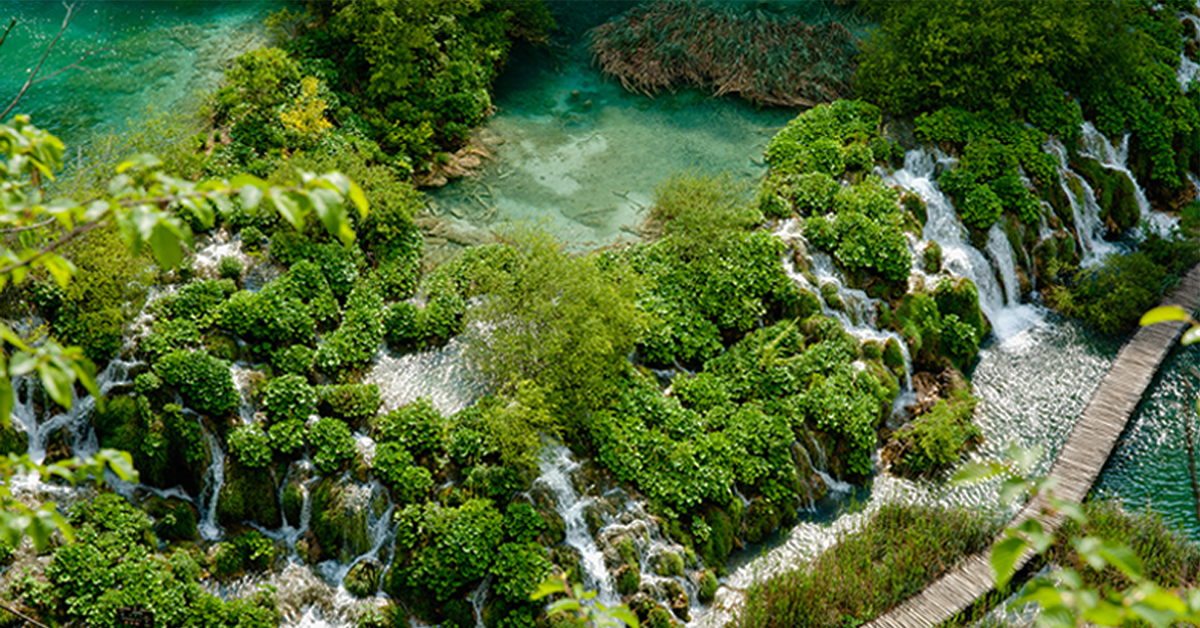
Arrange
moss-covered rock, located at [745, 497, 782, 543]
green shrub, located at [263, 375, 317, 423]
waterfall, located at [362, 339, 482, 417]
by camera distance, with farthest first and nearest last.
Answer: waterfall, located at [362, 339, 482, 417], moss-covered rock, located at [745, 497, 782, 543], green shrub, located at [263, 375, 317, 423]

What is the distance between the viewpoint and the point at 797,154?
605 inches

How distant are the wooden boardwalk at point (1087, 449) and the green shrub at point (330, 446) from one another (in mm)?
6068

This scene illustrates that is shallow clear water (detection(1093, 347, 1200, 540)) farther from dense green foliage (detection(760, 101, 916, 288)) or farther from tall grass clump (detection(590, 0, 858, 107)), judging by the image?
tall grass clump (detection(590, 0, 858, 107))

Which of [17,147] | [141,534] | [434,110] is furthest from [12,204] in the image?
[434,110]

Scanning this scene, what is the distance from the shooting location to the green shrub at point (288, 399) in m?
10.6

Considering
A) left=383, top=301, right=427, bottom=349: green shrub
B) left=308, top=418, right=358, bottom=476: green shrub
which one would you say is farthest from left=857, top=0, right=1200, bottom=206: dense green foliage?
left=308, top=418, right=358, bottom=476: green shrub

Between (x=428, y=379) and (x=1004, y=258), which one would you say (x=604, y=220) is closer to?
(x=428, y=379)

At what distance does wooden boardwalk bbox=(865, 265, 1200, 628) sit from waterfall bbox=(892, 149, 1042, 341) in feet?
5.03

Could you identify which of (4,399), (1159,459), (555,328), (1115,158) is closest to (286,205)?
(4,399)

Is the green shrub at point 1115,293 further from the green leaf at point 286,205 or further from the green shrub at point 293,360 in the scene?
the green leaf at point 286,205

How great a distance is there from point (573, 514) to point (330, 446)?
2.83 m

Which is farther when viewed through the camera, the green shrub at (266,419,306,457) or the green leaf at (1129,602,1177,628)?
the green shrub at (266,419,306,457)

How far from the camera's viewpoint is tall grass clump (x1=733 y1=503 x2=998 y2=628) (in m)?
10.0

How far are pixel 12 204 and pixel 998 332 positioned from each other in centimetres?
1359
